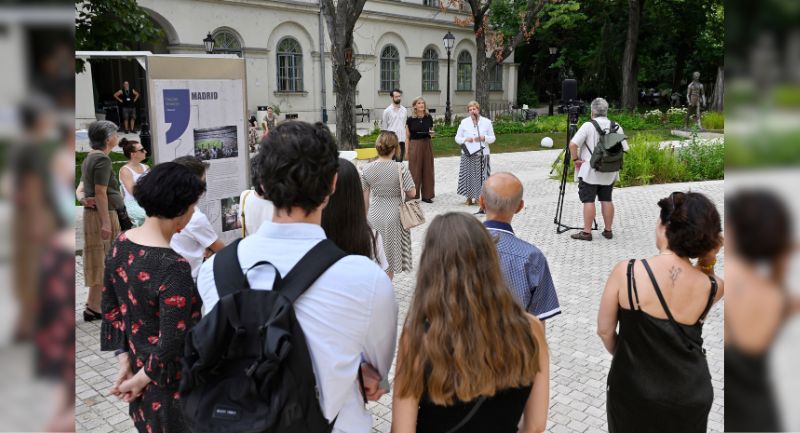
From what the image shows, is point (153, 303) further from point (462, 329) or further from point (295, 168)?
point (462, 329)

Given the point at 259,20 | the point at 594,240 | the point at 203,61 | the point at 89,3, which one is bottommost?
the point at 594,240

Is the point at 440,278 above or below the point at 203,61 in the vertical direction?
below

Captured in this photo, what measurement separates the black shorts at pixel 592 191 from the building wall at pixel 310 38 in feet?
62.6

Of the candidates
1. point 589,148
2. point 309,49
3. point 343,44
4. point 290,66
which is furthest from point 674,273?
point 309,49

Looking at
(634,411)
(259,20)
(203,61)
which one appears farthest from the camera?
(259,20)

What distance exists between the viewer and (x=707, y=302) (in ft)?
8.46

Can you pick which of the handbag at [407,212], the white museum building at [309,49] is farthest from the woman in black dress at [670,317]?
the white museum building at [309,49]

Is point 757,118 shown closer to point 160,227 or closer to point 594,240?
point 160,227

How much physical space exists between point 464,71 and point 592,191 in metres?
30.2

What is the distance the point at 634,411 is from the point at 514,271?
0.81 metres

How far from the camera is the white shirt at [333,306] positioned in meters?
1.85

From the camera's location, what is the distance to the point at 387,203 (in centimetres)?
598

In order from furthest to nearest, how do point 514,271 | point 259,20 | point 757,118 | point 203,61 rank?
point 259,20 → point 203,61 → point 514,271 → point 757,118

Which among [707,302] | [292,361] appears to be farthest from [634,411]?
[292,361]
